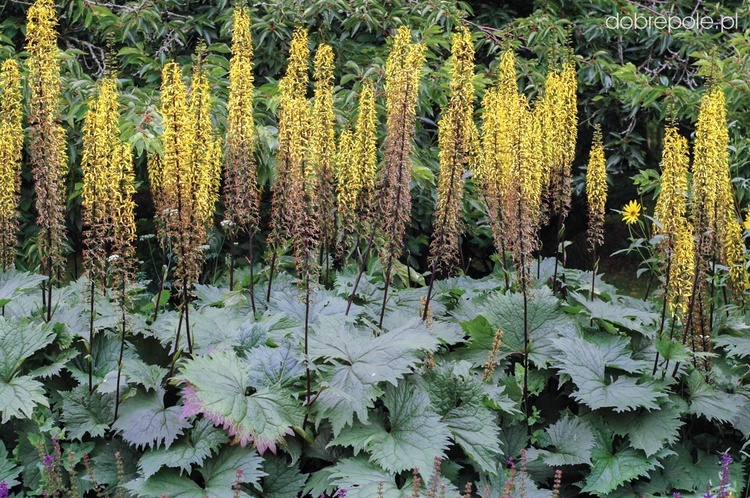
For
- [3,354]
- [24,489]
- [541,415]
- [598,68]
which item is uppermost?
[598,68]

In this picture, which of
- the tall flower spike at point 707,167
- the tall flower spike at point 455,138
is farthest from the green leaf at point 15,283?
the tall flower spike at point 707,167

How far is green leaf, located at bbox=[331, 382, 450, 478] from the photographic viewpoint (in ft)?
11.7

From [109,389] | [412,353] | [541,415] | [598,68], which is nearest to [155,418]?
[109,389]

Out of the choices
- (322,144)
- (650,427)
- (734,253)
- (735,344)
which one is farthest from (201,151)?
(734,253)

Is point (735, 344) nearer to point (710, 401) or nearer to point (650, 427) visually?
point (710, 401)

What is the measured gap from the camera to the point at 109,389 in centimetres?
384

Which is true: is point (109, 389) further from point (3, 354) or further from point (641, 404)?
point (641, 404)

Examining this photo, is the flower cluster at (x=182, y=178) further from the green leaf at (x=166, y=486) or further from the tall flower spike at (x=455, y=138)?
the tall flower spike at (x=455, y=138)

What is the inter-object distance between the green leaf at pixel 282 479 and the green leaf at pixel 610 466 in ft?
4.47

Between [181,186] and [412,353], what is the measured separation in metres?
1.38

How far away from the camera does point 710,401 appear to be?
168 inches

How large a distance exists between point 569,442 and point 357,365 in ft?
3.92

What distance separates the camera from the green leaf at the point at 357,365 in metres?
3.64

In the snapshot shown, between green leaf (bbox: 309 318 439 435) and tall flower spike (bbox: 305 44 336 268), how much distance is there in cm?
96
